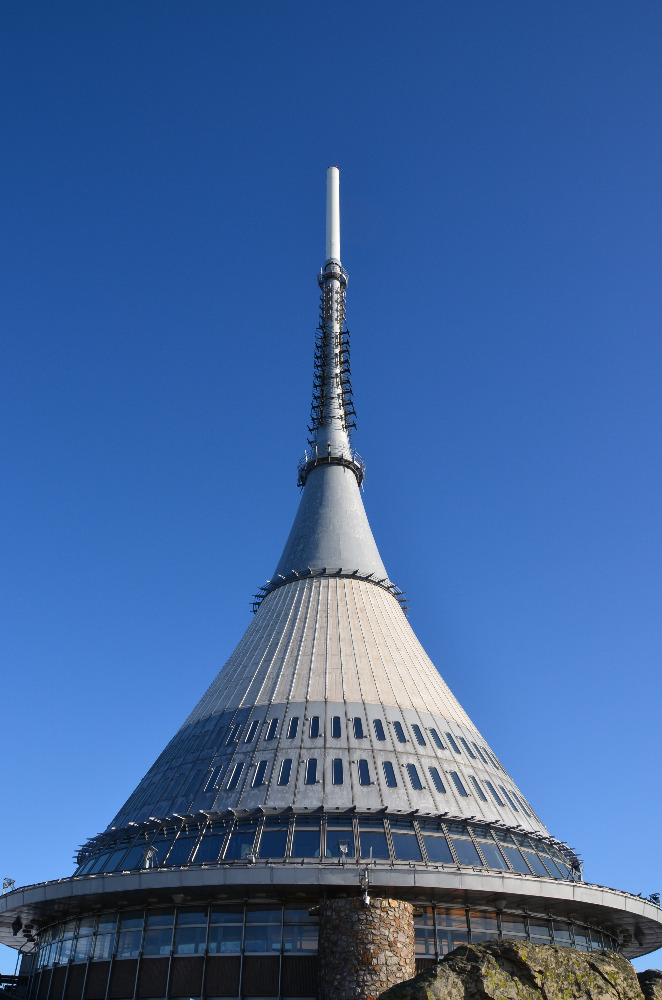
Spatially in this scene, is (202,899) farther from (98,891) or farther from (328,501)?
(328,501)

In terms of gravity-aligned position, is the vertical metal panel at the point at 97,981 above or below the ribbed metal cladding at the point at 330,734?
below

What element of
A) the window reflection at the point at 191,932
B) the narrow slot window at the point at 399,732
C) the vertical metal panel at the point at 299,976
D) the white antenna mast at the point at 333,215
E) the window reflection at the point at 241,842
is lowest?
the vertical metal panel at the point at 299,976

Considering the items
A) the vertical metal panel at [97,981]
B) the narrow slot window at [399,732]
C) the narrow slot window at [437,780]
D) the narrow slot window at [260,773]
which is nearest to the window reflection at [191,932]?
the vertical metal panel at [97,981]

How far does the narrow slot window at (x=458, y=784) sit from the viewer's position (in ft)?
109

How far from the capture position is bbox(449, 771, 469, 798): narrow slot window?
3312 cm

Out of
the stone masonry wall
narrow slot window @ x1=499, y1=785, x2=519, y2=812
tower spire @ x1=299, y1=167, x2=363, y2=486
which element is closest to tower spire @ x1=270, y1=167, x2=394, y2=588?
tower spire @ x1=299, y1=167, x2=363, y2=486

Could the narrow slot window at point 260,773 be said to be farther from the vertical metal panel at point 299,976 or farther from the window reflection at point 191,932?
the vertical metal panel at point 299,976

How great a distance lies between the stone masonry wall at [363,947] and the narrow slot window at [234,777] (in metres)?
6.91

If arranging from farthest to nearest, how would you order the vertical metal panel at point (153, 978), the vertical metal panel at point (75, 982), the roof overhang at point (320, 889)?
the vertical metal panel at point (75, 982) < the vertical metal panel at point (153, 978) < the roof overhang at point (320, 889)

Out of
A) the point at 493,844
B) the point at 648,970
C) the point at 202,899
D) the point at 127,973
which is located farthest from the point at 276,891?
the point at 648,970

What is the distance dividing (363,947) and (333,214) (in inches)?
2446

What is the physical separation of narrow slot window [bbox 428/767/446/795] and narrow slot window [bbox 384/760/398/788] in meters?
1.84

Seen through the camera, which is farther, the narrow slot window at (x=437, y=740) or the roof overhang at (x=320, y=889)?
the narrow slot window at (x=437, y=740)

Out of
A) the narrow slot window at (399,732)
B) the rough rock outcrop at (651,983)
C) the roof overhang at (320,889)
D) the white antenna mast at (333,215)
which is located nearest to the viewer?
the rough rock outcrop at (651,983)
